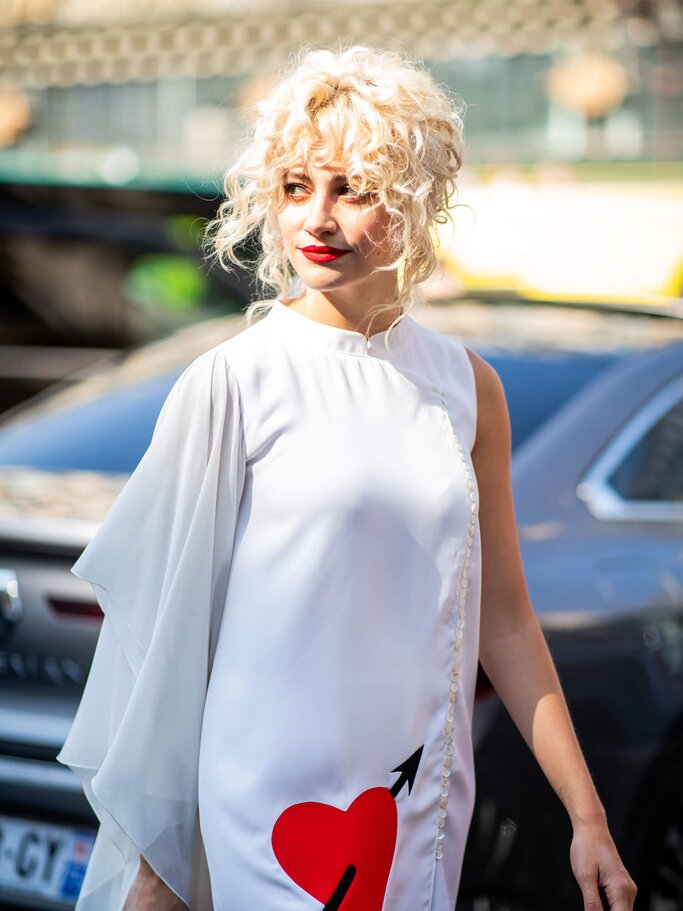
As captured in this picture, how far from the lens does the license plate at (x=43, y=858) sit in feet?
8.23

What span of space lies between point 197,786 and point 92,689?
180 millimetres

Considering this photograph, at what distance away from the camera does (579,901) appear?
8.42 feet

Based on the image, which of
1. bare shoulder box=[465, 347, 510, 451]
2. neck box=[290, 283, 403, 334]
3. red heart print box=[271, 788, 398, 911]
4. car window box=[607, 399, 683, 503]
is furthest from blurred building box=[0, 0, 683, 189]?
red heart print box=[271, 788, 398, 911]

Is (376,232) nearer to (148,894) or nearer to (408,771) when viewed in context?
(408,771)

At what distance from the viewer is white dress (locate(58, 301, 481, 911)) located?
1.59 meters

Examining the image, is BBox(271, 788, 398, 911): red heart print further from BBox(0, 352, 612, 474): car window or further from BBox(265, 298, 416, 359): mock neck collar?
→ BBox(0, 352, 612, 474): car window

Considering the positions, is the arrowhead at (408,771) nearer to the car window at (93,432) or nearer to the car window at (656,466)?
the car window at (656,466)

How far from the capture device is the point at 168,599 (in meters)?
1.59

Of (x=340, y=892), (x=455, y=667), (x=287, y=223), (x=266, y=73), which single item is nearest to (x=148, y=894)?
(x=340, y=892)

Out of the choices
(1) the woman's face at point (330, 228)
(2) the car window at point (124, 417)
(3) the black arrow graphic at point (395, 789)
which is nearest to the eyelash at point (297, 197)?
(1) the woman's face at point (330, 228)

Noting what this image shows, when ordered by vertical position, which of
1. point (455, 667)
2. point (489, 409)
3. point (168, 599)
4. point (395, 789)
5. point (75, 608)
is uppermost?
point (489, 409)

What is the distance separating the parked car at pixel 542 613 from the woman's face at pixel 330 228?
3.32 feet

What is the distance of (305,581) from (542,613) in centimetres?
108

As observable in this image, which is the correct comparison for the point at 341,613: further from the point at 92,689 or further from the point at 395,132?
the point at 395,132
